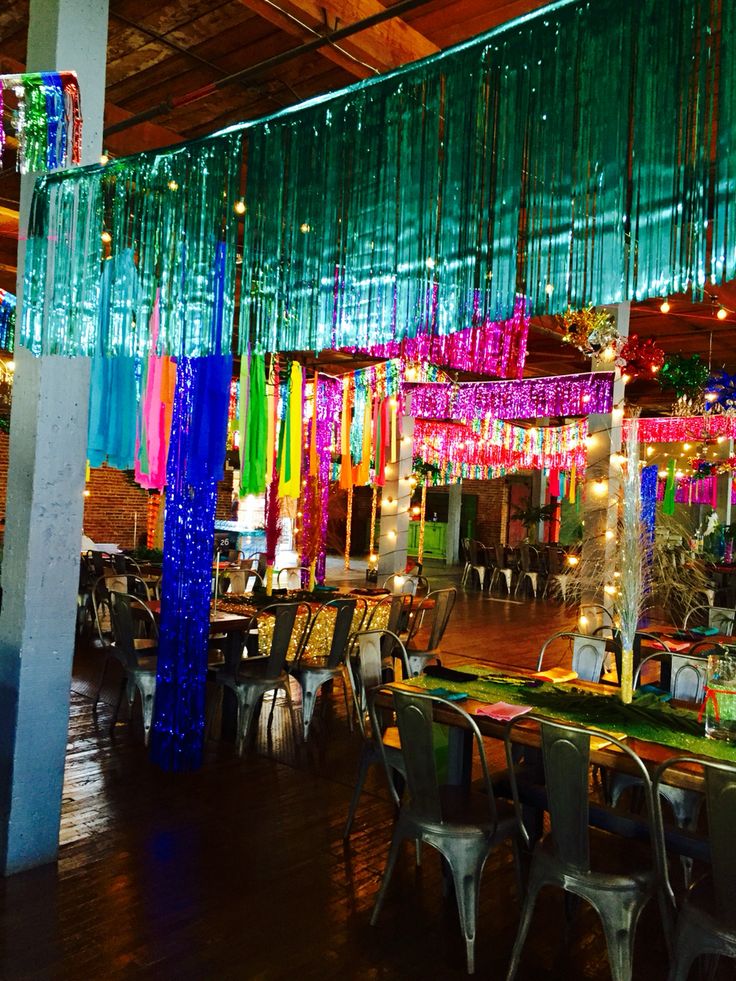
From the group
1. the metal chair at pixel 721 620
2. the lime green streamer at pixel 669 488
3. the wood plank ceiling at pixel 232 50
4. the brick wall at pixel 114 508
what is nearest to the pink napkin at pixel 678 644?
the metal chair at pixel 721 620

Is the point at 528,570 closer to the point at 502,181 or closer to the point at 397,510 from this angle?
the point at 397,510

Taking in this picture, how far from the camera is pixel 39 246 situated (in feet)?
9.45

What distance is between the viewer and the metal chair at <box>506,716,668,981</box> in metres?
2.37

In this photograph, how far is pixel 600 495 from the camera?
297 inches

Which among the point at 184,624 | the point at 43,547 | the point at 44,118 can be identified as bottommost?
the point at 184,624

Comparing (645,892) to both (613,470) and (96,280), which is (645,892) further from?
(613,470)

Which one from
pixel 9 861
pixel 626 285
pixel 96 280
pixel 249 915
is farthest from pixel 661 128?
pixel 9 861

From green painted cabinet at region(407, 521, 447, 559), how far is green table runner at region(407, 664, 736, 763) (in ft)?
50.6

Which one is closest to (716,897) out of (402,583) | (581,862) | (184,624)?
(581,862)

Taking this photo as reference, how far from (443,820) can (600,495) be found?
5.25 meters

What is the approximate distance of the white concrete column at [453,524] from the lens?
18453mm

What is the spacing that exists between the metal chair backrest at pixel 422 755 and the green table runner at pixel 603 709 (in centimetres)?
53

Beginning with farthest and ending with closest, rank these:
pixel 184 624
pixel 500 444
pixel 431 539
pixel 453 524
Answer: pixel 431 539 → pixel 453 524 → pixel 500 444 → pixel 184 624

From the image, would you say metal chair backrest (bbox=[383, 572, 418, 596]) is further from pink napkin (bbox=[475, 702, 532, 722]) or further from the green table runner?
pink napkin (bbox=[475, 702, 532, 722])
